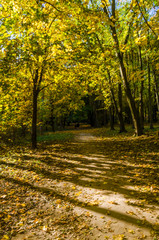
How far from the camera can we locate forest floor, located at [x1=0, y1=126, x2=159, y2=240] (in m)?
3.36

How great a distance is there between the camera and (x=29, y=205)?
4586 millimetres

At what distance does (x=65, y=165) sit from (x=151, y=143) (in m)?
5.24

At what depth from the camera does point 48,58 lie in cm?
1052

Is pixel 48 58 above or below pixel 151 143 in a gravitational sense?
above

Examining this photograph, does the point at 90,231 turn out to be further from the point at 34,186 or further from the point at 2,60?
the point at 2,60

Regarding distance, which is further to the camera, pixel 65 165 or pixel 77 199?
pixel 65 165

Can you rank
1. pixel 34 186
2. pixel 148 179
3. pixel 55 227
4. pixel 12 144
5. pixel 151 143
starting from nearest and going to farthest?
1. pixel 55 227
2. pixel 148 179
3. pixel 34 186
4. pixel 151 143
5. pixel 12 144

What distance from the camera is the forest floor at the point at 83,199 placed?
3.36m

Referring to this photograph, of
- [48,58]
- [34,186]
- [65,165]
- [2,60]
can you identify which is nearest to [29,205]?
[34,186]

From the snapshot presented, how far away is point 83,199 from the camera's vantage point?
15.1 ft

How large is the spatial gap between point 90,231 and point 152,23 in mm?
5796

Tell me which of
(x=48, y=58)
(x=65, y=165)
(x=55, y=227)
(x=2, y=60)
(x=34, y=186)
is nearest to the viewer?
(x=55, y=227)

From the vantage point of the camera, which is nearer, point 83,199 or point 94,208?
point 94,208

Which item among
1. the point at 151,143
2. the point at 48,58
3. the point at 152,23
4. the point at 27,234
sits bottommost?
the point at 27,234
